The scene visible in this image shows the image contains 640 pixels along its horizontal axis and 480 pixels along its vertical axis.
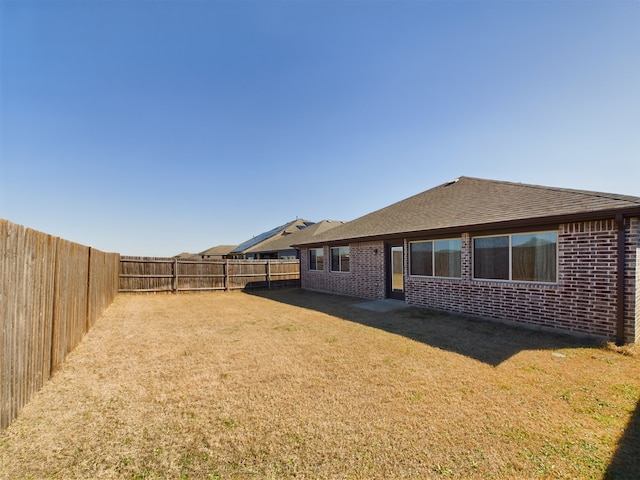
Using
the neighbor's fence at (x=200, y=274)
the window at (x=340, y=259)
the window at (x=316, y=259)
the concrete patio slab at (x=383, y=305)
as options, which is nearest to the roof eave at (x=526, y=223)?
the concrete patio slab at (x=383, y=305)

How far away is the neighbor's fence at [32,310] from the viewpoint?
277cm

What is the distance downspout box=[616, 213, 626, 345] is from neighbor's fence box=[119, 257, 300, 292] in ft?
49.5

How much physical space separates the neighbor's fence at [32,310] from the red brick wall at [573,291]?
31.1 ft

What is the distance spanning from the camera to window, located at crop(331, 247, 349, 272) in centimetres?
1321

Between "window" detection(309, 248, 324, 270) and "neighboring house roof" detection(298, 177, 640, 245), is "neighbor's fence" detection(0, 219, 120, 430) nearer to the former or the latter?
"neighboring house roof" detection(298, 177, 640, 245)

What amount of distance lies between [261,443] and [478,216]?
8134mm

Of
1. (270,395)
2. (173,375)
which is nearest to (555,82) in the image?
(270,395)

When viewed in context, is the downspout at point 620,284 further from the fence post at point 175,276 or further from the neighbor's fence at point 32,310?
the fence post at point 175,276

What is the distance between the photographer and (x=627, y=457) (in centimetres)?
253

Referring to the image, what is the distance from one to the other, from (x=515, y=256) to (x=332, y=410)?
6.75 metres

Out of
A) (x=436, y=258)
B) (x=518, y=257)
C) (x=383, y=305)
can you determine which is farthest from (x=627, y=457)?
(x=383, y=305)

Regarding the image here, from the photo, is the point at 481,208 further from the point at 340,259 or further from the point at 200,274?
the point at 200,274

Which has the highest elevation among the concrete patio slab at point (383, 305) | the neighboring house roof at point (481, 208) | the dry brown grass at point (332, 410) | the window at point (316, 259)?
the neighboring house roof at point (481, 208)

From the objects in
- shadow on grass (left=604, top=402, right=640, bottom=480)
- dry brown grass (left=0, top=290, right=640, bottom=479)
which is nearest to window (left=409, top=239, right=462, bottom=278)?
dry brown grass (left=0, top=290, right=640, bottom=479)
